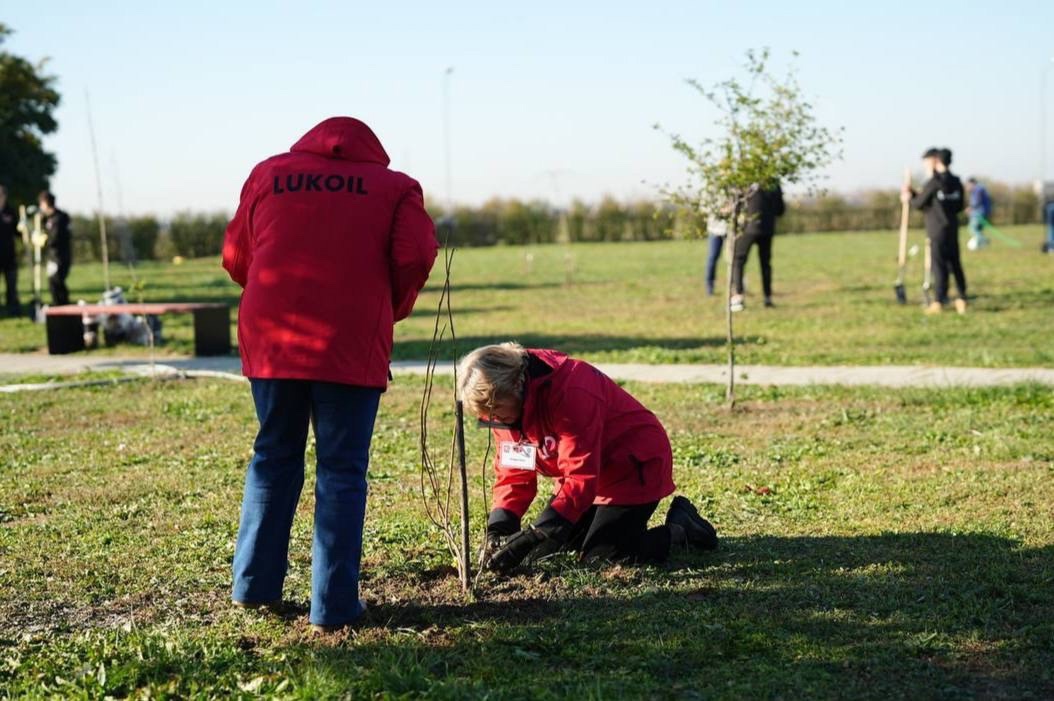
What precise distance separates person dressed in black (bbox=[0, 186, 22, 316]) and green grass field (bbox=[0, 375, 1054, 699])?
11.9 metres

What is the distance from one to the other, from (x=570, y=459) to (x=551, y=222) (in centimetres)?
5106

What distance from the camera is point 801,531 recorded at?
5965mm

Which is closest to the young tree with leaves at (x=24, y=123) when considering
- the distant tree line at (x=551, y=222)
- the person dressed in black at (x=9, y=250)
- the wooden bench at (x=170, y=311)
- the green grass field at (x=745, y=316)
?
the green grass field at (x=745, y=316)

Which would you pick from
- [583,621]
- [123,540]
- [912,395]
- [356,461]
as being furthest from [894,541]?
[912,395]

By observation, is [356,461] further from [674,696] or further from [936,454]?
[936,454]

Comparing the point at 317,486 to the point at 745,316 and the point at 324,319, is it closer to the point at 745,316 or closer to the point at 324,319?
the point at 324,319

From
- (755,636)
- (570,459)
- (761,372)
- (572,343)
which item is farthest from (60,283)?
(755,636)

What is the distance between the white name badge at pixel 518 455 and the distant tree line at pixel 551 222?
43.5 metres

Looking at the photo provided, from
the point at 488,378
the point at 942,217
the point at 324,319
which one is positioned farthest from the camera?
the point at 942,217

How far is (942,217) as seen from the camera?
53.0ft

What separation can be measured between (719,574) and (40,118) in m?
26.9

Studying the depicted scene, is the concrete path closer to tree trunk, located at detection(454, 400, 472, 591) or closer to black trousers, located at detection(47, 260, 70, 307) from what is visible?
black trousers, located at detection(47, 260, 70, 307)

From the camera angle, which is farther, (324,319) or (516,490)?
(516,490)

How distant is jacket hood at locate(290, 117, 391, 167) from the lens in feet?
14.4
